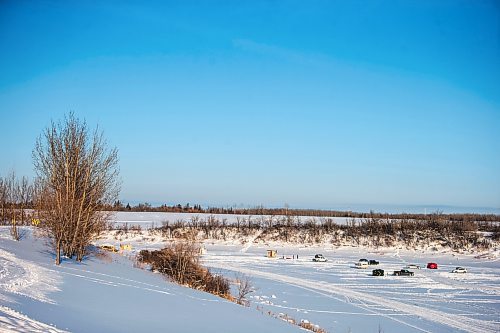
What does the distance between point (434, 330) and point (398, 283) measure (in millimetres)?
13410

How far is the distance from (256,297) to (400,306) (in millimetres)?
7869

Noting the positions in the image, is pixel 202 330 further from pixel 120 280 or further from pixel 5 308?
pixel 120 280

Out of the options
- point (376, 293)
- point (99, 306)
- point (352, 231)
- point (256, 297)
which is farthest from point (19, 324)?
point (352, 231)

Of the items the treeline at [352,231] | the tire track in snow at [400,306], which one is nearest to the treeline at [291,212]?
the treeline at [352,231]

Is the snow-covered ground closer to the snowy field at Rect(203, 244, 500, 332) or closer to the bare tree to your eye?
the bare tree

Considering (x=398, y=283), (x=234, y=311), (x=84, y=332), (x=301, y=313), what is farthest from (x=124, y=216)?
(x=84, y=332)

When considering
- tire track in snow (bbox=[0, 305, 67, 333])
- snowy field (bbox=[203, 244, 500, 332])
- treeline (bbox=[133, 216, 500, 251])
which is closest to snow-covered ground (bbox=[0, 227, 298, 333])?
tire track in snow (bbox=[0, 305, 67, 333])

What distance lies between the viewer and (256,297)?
23.4m

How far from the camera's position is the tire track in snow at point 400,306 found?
795 inches

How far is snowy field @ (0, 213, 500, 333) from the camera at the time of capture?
1005 cm

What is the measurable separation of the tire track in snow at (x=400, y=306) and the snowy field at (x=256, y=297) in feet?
0.17

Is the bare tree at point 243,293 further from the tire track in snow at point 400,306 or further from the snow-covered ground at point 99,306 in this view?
the tire track in snow at point 400,306

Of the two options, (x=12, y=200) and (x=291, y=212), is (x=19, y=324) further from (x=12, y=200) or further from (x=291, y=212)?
(x=291, y=212)

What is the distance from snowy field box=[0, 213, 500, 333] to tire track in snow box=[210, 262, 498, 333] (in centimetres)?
5
